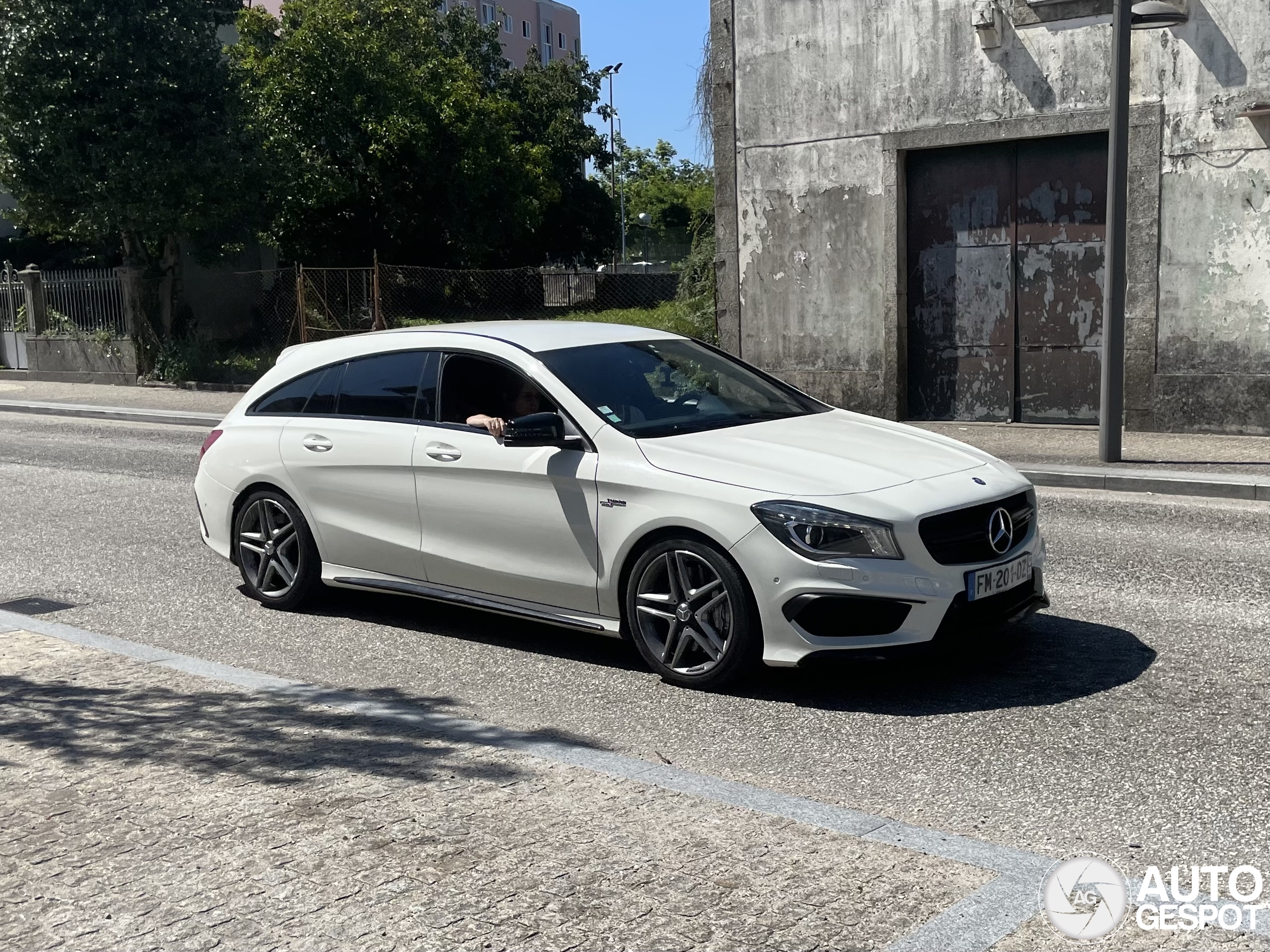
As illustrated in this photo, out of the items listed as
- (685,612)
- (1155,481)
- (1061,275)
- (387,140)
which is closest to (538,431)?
(685,612)

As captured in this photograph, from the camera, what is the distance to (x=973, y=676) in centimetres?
603

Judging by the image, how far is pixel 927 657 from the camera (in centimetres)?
616

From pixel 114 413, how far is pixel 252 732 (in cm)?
1779

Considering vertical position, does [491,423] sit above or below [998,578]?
above

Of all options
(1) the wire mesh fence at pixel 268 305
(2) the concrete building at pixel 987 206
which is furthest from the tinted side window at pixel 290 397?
(1) the wire mesh fence at pixel 268 305

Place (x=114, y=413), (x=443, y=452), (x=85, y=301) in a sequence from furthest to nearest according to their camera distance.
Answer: (x=85, y=301) → (x=114, y=413) → (x=443, y=452)

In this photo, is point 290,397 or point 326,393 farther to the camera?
point 290,397

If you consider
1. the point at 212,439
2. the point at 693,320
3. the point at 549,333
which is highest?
the point at 549,333

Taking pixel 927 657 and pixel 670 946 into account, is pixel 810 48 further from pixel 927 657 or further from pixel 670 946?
pixel 670 946

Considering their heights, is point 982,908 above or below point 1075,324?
below

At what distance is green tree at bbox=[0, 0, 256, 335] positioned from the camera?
78.6ft

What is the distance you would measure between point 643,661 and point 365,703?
1.35 metres

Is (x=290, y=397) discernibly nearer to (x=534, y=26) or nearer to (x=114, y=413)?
(x=114, y=413)

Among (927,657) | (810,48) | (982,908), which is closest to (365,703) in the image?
(927,657)
